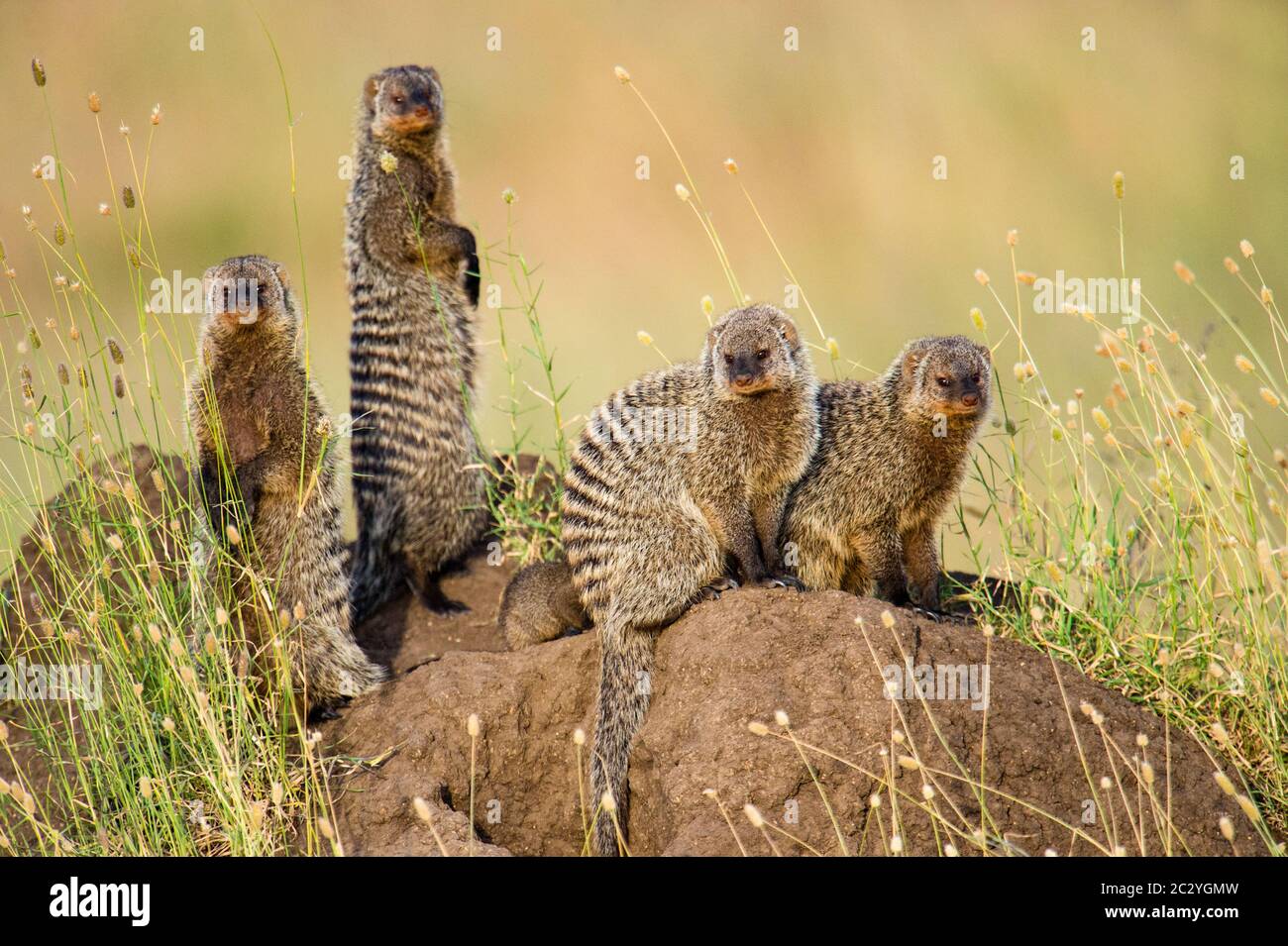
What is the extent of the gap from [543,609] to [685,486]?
0.76 meters

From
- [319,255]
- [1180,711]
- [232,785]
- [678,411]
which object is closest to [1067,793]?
[1180,711]

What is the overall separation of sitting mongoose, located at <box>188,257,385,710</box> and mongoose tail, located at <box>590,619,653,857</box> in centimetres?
108

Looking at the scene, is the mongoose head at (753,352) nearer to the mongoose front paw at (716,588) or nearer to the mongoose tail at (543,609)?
the mongoose front paw at (716,588)

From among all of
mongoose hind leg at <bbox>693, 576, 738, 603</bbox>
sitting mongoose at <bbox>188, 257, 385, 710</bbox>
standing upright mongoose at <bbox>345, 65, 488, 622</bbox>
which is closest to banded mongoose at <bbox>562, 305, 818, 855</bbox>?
mongoose hind leg at <bbox>693, 576, 738, 603</bbox>

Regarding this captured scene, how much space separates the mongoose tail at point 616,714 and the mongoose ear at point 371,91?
318 centimetres

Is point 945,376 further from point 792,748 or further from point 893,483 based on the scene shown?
point 792,748

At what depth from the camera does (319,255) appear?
13727mm

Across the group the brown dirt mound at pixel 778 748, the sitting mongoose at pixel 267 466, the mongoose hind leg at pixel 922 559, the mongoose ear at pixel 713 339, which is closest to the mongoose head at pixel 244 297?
the sitting mongoose at pixel 267 466

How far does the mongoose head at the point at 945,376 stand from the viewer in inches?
196

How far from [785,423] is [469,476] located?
6.17ft

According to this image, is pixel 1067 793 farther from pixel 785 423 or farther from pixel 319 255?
pixel 319 255

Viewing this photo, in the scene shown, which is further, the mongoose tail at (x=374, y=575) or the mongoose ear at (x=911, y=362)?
the mongoose tail at (x=374, y=575)

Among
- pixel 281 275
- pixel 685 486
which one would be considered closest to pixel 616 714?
pixel 685 486

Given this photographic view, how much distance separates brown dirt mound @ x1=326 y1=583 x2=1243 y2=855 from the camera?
4043 millimetres
